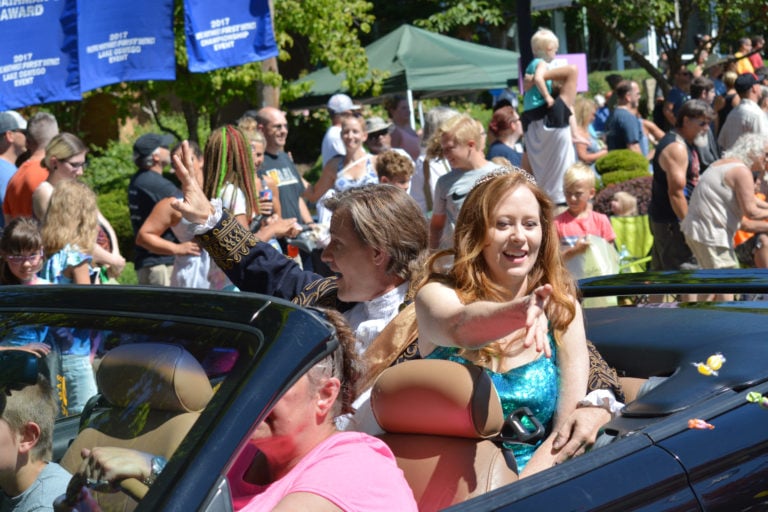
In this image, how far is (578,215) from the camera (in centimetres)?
764

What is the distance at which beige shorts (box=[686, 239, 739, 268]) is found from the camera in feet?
25.8

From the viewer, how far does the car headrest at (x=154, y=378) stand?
2105mm

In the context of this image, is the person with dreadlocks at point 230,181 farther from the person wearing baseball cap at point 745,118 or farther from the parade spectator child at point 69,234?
the person wearing baseball cap at point 745,118

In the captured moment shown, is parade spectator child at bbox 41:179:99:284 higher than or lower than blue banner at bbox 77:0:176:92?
lower

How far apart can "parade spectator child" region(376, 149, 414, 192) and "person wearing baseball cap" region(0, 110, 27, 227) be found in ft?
9.30

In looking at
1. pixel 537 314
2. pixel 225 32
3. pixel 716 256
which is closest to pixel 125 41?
pixel 225 32

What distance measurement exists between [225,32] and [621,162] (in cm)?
540

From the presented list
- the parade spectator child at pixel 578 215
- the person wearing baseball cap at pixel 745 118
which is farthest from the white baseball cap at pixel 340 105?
the person wearing baseball cap at pixel 745 118

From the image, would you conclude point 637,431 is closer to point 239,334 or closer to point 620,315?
point 239,334

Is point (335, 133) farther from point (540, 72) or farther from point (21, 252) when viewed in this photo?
point (21, 252)

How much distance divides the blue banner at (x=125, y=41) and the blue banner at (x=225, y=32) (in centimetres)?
35

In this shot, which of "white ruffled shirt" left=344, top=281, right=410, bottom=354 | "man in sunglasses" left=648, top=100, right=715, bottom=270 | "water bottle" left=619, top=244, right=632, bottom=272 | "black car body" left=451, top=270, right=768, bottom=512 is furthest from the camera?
"water bottle" left=619, top=244, right=632, bottom=272

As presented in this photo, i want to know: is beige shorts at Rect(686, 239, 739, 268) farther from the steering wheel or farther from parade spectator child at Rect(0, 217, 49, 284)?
the steering wheel

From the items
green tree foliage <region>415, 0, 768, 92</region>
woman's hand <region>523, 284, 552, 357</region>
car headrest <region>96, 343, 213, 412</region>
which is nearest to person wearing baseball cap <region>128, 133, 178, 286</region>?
woman's hand <region>523, 284, 552, 357</region>
